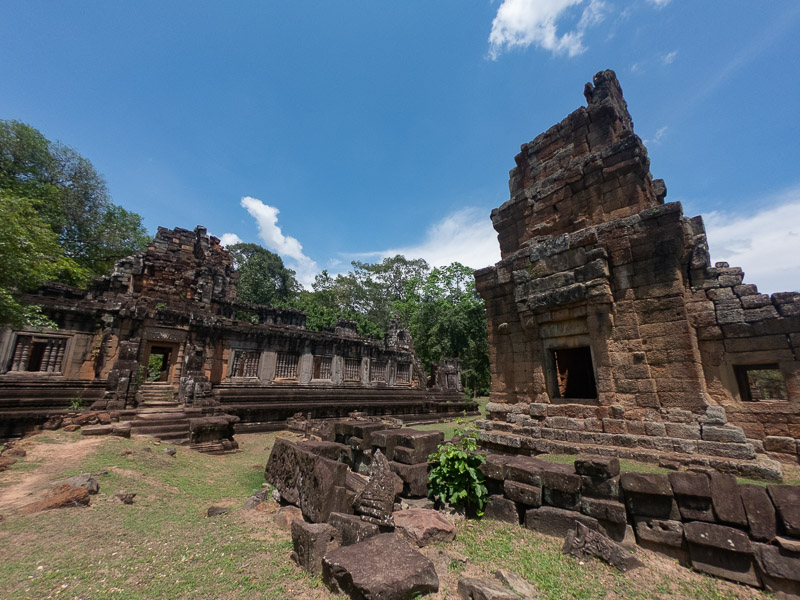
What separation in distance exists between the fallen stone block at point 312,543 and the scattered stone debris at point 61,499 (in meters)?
3.17

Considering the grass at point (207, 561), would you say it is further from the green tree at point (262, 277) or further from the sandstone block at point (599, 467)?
the green tree at point (262, 277)

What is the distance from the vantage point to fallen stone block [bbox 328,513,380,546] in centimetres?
320

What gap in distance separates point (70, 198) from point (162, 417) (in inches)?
848

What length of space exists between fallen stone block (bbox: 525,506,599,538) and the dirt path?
6.49 m

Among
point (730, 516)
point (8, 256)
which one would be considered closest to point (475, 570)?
point (730, 516)

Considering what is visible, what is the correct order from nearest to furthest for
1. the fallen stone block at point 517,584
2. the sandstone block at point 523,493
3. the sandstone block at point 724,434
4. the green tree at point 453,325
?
the fallen stone block at point 517,584
the sandstone block at point 523,493
the sandstone block at point 724,434
the green tree at point 453,325

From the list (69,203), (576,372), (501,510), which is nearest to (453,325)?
(576,372)

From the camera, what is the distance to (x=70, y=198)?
71.8ft

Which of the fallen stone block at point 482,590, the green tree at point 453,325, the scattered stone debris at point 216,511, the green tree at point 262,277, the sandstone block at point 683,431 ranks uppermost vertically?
the green tree at point 262,277

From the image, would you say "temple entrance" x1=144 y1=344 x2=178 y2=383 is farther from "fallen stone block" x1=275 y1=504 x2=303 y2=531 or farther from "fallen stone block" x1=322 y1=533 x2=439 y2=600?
"fallen stone block" x1=322 y1=533 x2=439 y2=600

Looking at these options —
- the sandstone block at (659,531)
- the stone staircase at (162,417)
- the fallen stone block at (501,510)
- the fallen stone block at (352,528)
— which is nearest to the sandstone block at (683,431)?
the sandstone block at (659,531)

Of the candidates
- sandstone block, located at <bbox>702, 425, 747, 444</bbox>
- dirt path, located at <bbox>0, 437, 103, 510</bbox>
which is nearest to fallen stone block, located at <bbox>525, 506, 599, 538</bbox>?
sandstone block, located at <bbox>702, 425, 747, 444</bbox>

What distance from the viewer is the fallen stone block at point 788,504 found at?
8.66 feet

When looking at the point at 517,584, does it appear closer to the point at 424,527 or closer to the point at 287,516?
the point at 424,527
